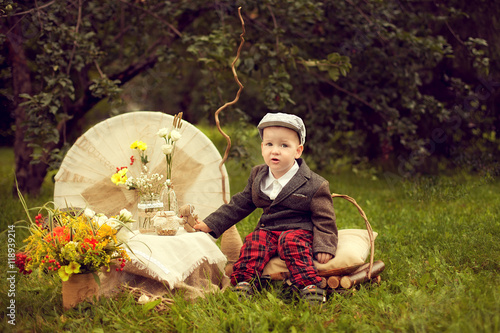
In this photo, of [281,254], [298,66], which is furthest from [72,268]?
[298,66]

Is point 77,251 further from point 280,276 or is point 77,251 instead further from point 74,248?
point 280,276

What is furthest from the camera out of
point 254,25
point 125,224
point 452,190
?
point 254,25

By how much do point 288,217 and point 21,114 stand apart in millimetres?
3702

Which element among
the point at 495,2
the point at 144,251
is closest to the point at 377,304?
the point at 144,251

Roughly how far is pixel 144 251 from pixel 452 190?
3.58 m

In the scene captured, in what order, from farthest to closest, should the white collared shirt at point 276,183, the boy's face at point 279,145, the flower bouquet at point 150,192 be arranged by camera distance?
the flower bouquet at point 150,192 → the white collared shirt at point 276,183 → the boy's face at point 279,145

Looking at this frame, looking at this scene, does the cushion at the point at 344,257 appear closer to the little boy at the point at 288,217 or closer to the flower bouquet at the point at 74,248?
the little boy at the point at 288,217

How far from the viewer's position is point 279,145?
2.95m

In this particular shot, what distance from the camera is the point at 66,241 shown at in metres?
2.48

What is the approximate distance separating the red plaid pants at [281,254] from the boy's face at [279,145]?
1.48 ft

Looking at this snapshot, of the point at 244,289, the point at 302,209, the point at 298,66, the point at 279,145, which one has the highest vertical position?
the point at 298,66

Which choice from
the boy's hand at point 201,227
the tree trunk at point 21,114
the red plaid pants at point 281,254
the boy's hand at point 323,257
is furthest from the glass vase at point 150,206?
the tree trunk at point 21,114

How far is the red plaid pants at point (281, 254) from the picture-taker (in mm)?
2791

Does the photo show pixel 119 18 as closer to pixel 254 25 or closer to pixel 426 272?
pixel 254 25
